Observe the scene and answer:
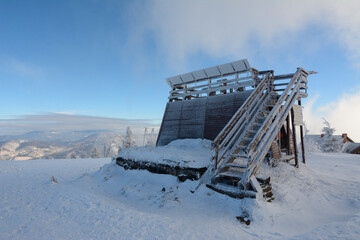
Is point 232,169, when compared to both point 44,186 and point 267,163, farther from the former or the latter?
point 44,186

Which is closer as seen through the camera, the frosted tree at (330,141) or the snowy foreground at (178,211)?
the snowy foreground at (178,211)

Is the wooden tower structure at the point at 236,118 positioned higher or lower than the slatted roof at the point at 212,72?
lower

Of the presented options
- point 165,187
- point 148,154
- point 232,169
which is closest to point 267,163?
point 232,169

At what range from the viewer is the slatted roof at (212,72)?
12.4 metres

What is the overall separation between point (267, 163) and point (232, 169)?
8.96ft

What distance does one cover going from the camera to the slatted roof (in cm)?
1237

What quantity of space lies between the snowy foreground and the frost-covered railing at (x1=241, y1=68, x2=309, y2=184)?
128cm

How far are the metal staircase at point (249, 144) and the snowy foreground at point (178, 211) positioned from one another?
1.62ft

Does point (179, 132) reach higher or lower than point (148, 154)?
higher

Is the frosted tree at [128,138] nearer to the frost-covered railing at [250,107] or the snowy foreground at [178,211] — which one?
the snowy foreground at [178,211]

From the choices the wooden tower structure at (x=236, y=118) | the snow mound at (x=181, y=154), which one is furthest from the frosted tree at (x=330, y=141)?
the snow mound at (x=181, y=154)

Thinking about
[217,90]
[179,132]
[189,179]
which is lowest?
[189,179]

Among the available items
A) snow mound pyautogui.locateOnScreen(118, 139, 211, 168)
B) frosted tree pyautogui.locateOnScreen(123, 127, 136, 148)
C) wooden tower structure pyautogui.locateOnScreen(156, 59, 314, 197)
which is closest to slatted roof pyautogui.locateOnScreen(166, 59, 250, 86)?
wooden tower structure pyautogui.locateOnScreen(156, 59, 314, 197)

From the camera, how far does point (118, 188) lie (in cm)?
951
